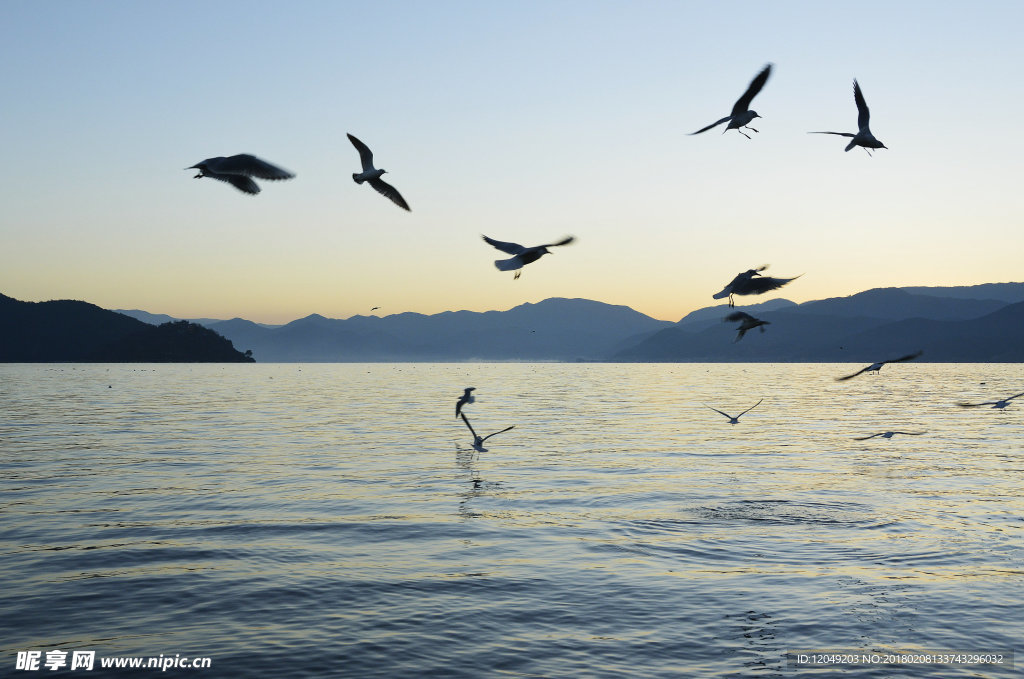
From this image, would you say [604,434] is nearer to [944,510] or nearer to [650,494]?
[650,494]

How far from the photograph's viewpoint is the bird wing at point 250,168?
13070 millimetres

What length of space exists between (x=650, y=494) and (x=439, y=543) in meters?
8.51

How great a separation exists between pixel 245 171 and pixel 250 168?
0.09 metres

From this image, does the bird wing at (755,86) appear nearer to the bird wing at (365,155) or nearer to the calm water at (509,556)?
the bird wing at (365,155)

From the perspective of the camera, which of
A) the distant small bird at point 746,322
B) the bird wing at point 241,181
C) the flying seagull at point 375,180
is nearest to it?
the bird wing at point 241,181

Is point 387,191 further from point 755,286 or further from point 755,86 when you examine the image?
point 755,286

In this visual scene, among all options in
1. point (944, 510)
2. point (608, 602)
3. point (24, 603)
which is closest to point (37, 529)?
point (24, 603)

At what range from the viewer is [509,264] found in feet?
44.2

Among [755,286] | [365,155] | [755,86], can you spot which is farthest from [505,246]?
[755,286]

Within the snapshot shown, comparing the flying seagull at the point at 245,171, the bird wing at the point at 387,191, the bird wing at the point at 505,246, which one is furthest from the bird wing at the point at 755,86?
the flying seagull at the point at 245,171

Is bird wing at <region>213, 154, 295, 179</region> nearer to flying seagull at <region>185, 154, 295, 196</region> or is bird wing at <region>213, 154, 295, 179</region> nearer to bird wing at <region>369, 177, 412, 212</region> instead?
flying seagull at <region>185, 154, 295, 196</region>

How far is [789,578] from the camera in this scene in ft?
50.2

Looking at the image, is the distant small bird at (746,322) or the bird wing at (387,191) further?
the distant small bird at (746,322)

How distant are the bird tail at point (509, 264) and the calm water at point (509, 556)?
5737 millimetres
